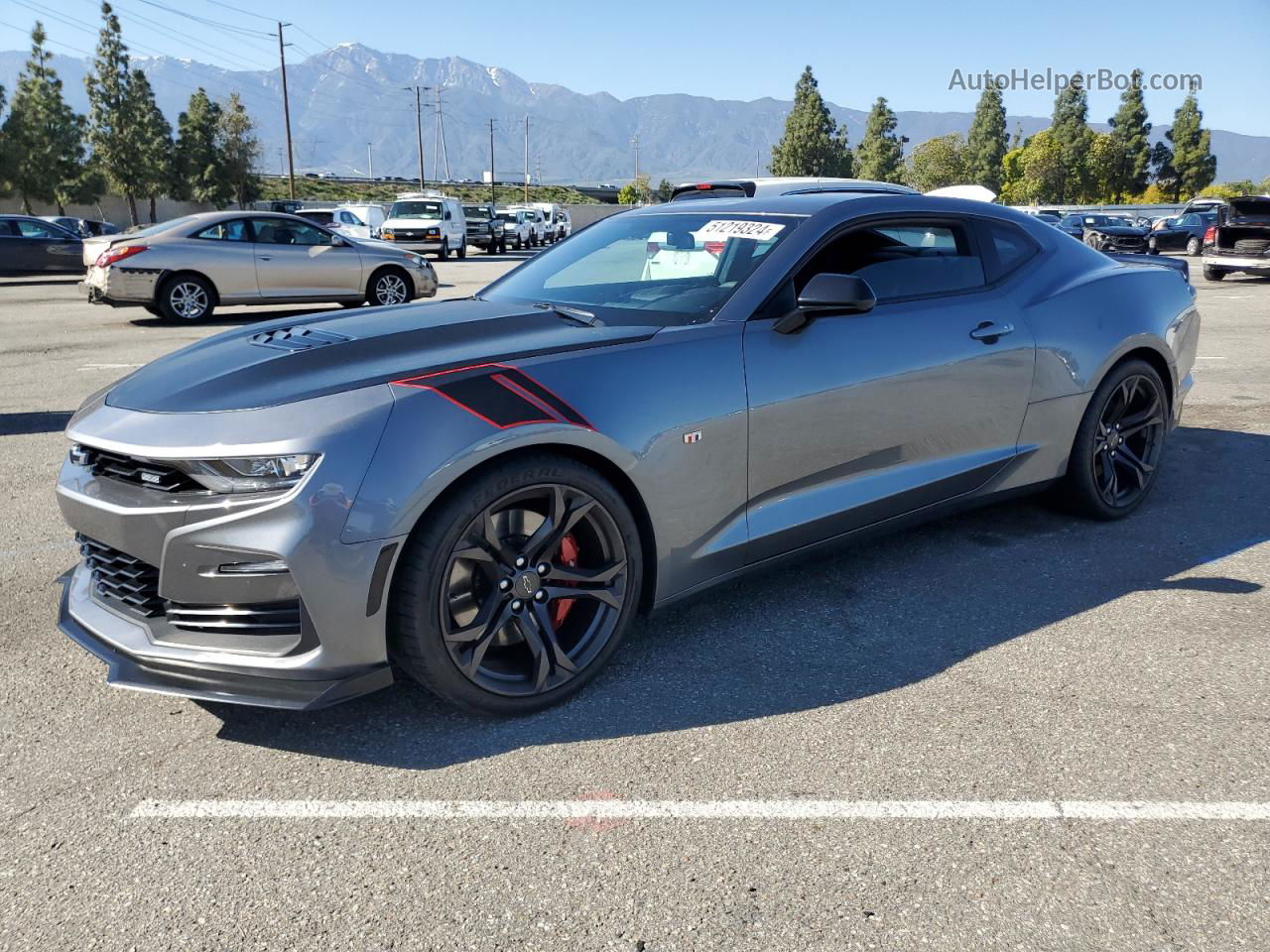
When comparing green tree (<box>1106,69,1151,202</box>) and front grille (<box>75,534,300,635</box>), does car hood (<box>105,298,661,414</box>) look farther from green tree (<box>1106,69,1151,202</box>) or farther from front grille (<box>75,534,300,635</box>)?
green tree (<box>1106,69,1151,202</box>)

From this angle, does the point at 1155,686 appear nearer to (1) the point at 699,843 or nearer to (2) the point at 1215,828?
(2) the point at 1215,828

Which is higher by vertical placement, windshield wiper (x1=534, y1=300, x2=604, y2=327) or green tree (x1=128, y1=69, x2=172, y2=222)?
green tree (x1=128, y1=69, x2=172, y2=222)

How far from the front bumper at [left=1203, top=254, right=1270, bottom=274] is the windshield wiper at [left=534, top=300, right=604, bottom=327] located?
20.9 metres

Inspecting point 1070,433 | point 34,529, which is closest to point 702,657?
point 1070,433

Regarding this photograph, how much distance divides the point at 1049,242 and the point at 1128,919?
3342 mm

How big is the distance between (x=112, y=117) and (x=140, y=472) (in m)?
61.5

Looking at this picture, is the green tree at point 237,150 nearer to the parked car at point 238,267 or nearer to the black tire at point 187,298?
the parked car at point 238,267

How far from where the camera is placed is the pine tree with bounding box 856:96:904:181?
321 feet

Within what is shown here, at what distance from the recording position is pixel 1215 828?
2533 millimetres

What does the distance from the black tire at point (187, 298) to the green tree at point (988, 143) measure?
98751mm

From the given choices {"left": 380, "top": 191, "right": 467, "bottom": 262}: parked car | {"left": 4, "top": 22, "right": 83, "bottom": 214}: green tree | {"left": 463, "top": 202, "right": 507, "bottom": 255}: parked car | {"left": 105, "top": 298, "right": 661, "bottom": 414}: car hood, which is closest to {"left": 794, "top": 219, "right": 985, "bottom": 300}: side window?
{"left": 105, "top": 298, "right": 661, "bottom": 414}: car hood

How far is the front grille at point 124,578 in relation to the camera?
287 cm

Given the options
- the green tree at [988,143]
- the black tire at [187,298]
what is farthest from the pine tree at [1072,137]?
the black tire at [187,298]

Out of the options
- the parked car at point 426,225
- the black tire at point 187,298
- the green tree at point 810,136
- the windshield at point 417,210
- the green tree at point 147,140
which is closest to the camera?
the black tire at point 187,298
